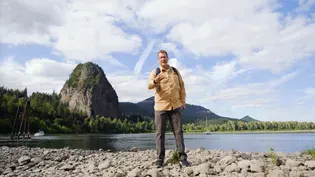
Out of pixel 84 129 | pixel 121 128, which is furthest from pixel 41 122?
pixel 121 128

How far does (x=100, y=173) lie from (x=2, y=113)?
350ft

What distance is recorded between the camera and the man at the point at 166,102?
7.13m

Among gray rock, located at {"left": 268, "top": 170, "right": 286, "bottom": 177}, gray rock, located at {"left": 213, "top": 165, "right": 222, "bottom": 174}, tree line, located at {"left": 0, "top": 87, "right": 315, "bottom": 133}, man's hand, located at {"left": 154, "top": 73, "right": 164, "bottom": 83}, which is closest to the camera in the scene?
gray rock, located at {"left": 268, "top": 170, "right": 286, "bottom": 177}

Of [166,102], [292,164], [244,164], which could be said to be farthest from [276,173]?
[166,102]

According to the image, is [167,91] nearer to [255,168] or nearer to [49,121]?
[255,168]

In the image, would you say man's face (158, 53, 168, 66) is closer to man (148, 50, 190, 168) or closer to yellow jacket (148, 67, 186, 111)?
man (148, 50, 190, 168)

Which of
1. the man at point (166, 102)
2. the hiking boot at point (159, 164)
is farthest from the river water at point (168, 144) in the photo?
the hiking boot at point (159, 164)

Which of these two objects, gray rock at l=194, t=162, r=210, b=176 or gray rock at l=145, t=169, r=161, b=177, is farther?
gray rock at l=194, t=162, r=210, b=176

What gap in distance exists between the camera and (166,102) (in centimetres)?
714

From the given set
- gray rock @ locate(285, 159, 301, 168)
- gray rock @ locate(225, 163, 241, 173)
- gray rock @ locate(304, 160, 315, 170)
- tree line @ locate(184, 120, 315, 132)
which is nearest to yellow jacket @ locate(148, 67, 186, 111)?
gray rock @ locate(225, 163, 241, 173)

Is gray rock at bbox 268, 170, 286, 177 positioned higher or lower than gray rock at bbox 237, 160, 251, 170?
lower

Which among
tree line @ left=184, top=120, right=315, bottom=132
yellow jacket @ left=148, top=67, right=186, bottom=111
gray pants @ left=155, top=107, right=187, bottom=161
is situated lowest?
gray pants @ left=155, top=107, right=187, bottom=161

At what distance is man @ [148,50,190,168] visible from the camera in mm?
7129

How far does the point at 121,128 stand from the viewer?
158 metres
